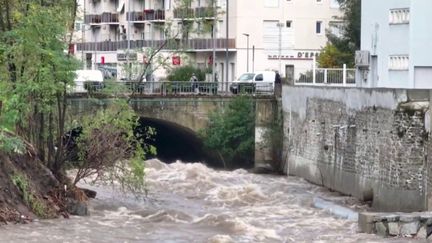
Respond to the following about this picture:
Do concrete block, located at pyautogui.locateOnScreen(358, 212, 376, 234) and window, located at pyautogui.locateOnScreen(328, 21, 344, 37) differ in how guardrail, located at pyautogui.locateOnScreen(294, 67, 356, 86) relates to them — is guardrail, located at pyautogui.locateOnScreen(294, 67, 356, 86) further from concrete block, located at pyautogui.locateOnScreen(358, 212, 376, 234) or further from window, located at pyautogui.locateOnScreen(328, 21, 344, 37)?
concrete block, located at pyautogui.locateOnScreen(358, 212, 376, 234)

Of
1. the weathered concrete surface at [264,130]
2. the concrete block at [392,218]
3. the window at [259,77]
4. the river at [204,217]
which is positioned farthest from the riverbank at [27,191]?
the window at [259,77]

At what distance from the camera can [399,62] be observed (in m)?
48.3

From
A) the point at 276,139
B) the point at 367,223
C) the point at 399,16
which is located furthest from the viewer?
the point at 399,16

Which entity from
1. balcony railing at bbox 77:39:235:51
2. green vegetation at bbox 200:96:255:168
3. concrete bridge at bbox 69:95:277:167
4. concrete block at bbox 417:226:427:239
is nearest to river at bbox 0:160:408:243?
concrete block at bbox 417:226:427:239

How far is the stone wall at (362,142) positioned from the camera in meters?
30.8

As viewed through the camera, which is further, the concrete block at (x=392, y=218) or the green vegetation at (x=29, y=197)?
the green vegetation at (x=29, y=197)

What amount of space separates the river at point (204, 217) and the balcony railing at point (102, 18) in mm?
47881

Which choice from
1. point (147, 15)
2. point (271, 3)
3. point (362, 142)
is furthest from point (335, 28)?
point (362, 142)

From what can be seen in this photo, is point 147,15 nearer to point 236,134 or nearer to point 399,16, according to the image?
point 236,134

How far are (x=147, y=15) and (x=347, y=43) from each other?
20422 millimetres

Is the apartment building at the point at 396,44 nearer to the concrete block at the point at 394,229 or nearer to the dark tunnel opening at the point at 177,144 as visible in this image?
the dark tunnel opening at the point at 177,144

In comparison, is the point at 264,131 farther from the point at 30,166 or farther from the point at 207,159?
the point at 30,166

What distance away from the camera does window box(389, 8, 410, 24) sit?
4766cm

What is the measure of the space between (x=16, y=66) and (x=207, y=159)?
22029 millimetres
